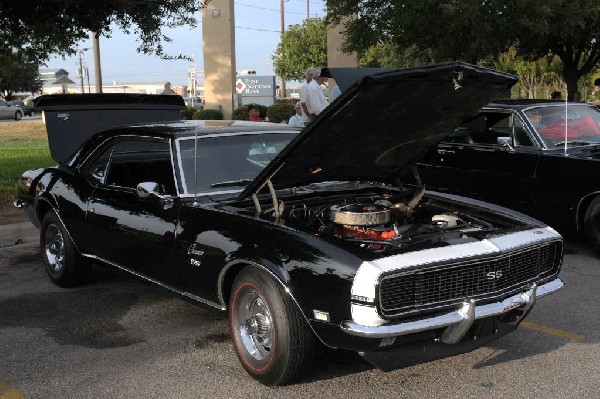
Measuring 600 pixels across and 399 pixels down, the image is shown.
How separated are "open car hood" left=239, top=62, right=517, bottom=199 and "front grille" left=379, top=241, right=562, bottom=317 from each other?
97cm

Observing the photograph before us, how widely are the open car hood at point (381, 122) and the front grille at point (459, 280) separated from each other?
3.19 ft

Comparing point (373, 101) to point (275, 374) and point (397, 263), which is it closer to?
point (397, 263)

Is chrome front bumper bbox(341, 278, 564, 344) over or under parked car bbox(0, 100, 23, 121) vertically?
over

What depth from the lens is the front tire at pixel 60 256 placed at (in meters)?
5.70

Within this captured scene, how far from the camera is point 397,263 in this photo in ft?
10.9

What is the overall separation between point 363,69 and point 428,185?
4816 mm

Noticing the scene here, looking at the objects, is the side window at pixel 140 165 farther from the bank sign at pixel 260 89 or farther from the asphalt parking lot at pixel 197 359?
the bank sign at pixel 260 89

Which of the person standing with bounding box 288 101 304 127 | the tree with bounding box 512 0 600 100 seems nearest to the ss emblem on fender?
the person standing with bounding box 288 101 304 127

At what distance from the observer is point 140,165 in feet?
17.1

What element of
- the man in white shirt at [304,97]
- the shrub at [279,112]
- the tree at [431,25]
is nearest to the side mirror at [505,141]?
the man in white shirt at [304,97]

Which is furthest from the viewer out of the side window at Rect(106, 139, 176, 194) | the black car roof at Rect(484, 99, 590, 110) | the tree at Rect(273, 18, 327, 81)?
the tree at Rect(273, 18, 327, 81)

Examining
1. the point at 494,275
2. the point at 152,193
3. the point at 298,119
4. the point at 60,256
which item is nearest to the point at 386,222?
the point at 494,275

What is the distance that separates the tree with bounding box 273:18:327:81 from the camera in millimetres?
53375

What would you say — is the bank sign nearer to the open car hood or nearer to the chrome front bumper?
the open car hood
